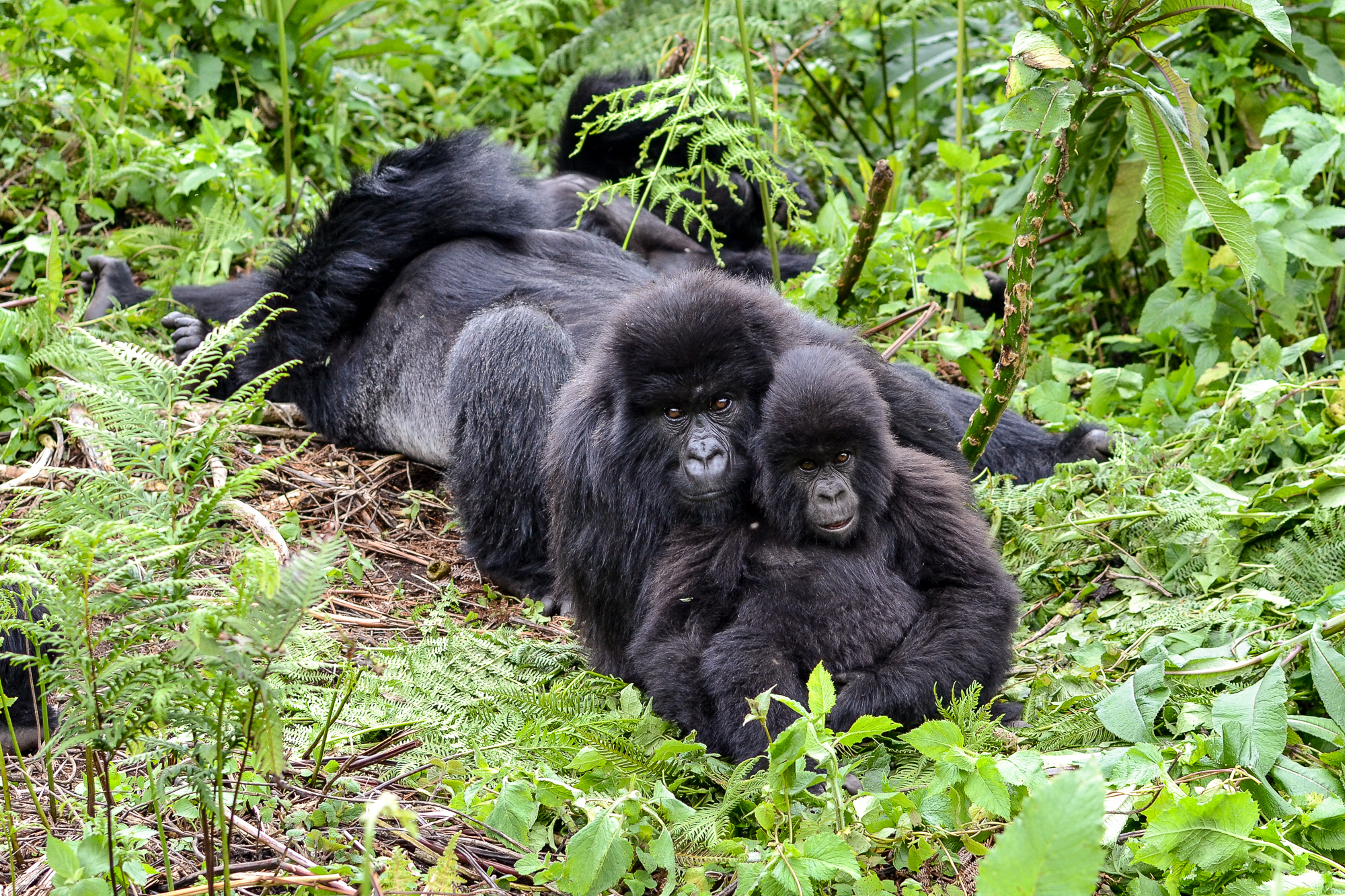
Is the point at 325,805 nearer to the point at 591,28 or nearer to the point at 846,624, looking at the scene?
the point at 846,624

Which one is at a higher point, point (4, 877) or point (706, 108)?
point (706, 108)

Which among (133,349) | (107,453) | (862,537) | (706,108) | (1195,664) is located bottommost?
(1195,664)

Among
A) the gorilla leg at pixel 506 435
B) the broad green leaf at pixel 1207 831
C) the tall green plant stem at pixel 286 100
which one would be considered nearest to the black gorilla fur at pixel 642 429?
the gorilla leg at pixel 506 435

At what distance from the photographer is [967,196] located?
14.0 feet

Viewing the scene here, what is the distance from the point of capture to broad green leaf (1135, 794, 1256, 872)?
1762 mm

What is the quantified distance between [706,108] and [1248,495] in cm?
192

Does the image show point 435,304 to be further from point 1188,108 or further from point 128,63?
point 1188,108

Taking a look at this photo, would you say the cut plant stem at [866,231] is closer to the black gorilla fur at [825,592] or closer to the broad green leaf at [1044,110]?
the broad green leaf at [1044,110]

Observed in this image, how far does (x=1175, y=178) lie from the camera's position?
8.98 ft

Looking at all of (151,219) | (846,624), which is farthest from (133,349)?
(151,219)

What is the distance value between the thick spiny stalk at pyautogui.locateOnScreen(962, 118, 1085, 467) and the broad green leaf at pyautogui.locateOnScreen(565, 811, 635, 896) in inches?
64.3

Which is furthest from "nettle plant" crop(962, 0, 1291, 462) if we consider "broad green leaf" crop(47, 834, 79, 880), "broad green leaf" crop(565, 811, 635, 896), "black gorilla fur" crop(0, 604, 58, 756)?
"black gorilla fur" crop(0, 604, 58, 756)

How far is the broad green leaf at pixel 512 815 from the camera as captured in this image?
2.05m

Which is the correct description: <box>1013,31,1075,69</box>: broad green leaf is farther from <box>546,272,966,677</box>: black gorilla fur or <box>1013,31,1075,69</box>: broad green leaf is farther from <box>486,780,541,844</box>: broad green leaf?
<box>486,780,541,844</box>: broad green leaf
